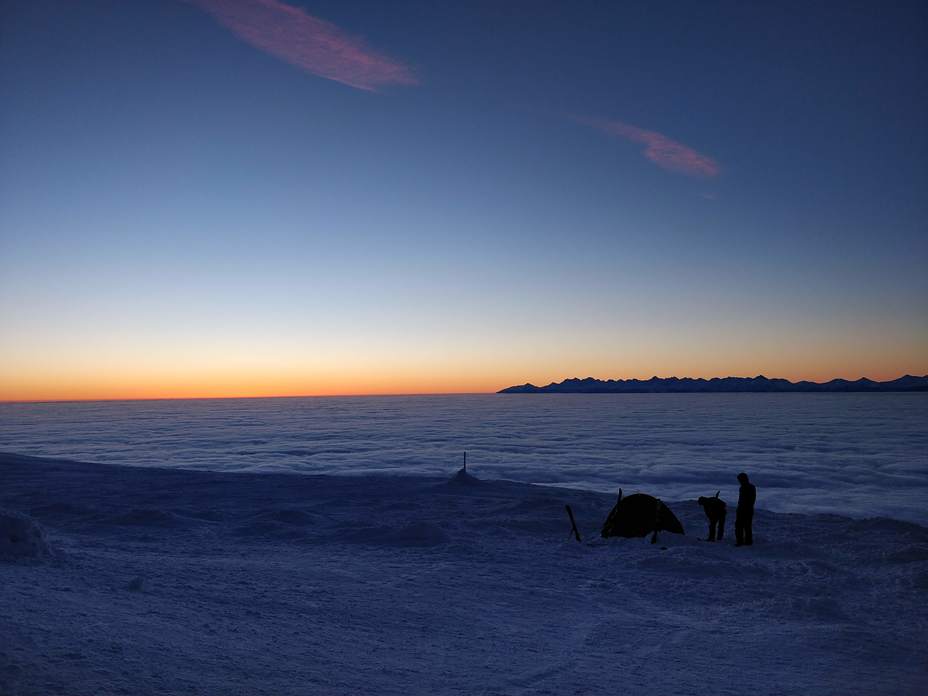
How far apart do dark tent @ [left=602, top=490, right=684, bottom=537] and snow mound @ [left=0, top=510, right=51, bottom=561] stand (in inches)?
530

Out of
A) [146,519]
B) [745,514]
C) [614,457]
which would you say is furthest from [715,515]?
[614,457]

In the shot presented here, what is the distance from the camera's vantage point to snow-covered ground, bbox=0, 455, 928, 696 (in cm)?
761

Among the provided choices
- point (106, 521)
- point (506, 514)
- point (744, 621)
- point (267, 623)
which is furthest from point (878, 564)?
point (106, 521)

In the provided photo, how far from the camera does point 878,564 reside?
15125mm

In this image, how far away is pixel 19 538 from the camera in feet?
38.3

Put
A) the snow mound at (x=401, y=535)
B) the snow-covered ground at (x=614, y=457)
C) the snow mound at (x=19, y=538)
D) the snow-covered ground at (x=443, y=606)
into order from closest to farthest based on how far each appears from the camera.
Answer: the snow-covered ground at (x=443, y=606) → the snow mound at (x=19, y=538) → the snow mound at (x=401, y=535) → the snow-covered ground at (x=614, y=457)

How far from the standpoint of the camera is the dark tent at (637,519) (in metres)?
17.9

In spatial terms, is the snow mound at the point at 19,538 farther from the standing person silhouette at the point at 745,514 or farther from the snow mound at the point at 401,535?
the standing person silhouette at the point at 745,514

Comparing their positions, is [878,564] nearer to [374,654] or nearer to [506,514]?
[506,514]

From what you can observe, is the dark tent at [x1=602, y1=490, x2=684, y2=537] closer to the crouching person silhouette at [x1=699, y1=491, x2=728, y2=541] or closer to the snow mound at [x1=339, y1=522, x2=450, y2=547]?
the crouching person silhouette at [x1=699, y1=491, x2=728, y2=541]

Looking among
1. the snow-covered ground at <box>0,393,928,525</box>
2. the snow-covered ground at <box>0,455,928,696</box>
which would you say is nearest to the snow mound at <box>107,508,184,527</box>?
the snow-covered ground at <box>0,455,928,696</box>

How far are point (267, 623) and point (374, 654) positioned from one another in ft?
6.25

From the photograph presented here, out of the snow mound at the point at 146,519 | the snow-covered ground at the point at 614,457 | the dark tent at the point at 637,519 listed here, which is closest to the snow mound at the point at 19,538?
the snow mound at the point at 146,519

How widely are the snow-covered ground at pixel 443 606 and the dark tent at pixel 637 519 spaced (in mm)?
751
